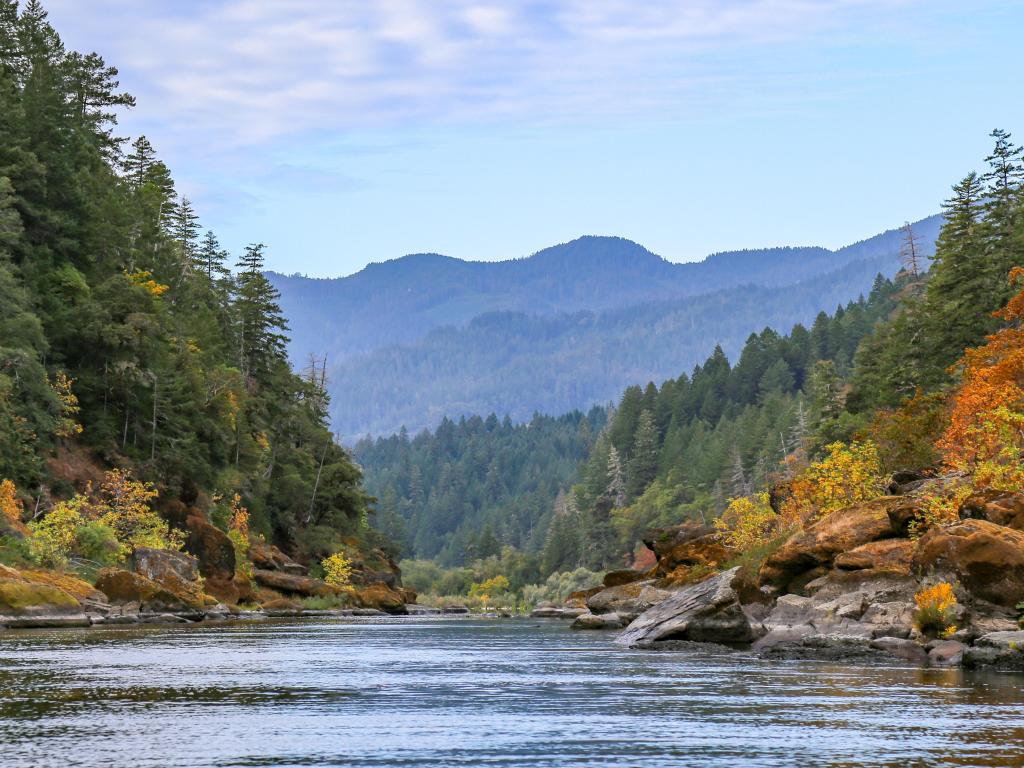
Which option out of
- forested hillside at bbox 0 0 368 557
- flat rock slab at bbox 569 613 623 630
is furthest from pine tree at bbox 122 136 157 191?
flat rock slab at bbox 569 613 623 630

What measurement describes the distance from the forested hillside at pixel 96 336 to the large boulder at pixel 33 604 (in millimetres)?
10675

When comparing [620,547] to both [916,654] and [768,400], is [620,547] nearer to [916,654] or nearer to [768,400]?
[768,400]

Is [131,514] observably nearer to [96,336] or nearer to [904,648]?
[96,336]

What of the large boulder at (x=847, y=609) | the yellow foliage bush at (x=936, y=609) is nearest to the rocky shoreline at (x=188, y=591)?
the large boulder at (x=847, y=609)

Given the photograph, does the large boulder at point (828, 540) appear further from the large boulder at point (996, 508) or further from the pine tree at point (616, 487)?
the pine tree at point (616, 487)

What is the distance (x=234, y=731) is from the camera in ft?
55.9

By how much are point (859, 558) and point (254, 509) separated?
76856 mm

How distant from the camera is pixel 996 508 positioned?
31.2m

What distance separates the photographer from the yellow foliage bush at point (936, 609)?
93.8 ft

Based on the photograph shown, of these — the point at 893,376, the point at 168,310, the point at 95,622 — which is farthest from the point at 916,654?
the point at 168,310

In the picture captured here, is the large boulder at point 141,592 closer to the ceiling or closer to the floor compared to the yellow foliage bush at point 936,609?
closer to the floor

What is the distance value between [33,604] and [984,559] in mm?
36769

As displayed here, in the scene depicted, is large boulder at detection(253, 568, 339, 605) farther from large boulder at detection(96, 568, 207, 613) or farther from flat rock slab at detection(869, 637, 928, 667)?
flat rock slab at detection(869, 637, 928, 667)

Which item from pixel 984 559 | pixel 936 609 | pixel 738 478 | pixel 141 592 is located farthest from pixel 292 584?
pixel 738 478
